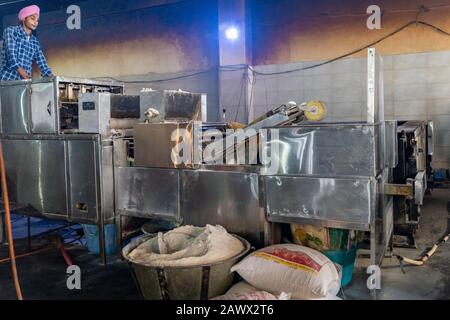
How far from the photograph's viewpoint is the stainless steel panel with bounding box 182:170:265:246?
2.93 m

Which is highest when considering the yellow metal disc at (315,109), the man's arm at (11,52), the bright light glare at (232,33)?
the bright light glare at (232,33)

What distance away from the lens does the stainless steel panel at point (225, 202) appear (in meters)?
2.93

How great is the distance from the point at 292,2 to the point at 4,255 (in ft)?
18.2

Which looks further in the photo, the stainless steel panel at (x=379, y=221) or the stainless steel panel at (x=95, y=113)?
the stainless steel panel at (x=95, y=113)

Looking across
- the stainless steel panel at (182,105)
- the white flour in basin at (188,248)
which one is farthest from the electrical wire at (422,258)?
the stainless steel panel at (182,105)

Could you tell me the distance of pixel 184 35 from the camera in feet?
24.4

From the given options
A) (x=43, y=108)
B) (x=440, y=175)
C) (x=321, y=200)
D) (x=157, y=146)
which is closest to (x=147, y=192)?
(x=157, y=146)

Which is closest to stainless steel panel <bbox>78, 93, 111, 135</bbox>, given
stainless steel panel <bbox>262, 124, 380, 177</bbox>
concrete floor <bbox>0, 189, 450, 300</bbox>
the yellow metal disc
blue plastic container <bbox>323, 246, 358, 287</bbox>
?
concrete floor <bbox>0, 189, 450, 300</bbox>

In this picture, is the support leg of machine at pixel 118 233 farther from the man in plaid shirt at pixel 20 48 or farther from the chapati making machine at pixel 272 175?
the man in plaid shirt at pixel 20 48

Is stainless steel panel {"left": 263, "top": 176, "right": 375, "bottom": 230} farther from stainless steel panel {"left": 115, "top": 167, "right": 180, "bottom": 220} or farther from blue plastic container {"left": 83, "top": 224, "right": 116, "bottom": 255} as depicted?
blue plastic container {"left": 83, "top": 224, "right": 116, "bottom": 255}

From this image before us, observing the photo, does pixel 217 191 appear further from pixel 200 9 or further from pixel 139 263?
pixel 200 9

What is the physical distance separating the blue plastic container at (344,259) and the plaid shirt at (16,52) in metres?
3.33

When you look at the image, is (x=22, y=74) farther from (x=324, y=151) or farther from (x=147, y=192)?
(x=324, y=151)
